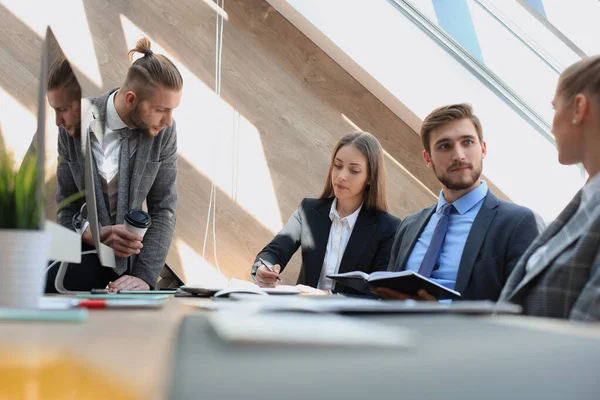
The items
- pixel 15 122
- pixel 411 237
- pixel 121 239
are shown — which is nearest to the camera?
pixel 121 239

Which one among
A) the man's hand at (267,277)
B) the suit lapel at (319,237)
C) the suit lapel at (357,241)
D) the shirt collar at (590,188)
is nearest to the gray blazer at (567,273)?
the shirt collar at (590,188)

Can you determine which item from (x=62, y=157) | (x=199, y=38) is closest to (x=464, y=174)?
(x=62, y=157)

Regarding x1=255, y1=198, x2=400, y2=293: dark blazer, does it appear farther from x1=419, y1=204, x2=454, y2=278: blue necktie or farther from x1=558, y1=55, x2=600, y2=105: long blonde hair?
x1=558, y1=55, x2=600, y2=105: long blonde hair

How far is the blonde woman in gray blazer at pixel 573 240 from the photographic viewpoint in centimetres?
130

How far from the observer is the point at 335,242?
3.34 metres

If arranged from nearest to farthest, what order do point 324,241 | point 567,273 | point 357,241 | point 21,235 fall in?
point 21,235 < point 567,273 < point 357,241 < point 324,241

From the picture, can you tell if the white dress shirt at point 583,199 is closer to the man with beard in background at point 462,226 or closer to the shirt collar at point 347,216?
the man with beard in background at point 462,226

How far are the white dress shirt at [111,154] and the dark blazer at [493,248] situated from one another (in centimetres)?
125

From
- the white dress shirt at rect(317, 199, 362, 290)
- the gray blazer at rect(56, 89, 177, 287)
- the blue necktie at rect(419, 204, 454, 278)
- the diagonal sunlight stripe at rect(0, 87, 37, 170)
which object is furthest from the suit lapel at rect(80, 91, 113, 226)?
the diagonal sunlight stripe at rect(0, 87, 37, 170)

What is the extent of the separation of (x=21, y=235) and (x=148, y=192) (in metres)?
1.77

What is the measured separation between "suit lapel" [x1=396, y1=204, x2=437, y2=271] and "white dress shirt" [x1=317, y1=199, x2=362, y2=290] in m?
0.60

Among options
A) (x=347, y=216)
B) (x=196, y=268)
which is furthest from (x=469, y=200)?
(x=196, y=268)

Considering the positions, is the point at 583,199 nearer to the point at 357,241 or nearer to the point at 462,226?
the point at 462,226

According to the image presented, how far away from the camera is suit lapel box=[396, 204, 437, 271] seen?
2.59m
